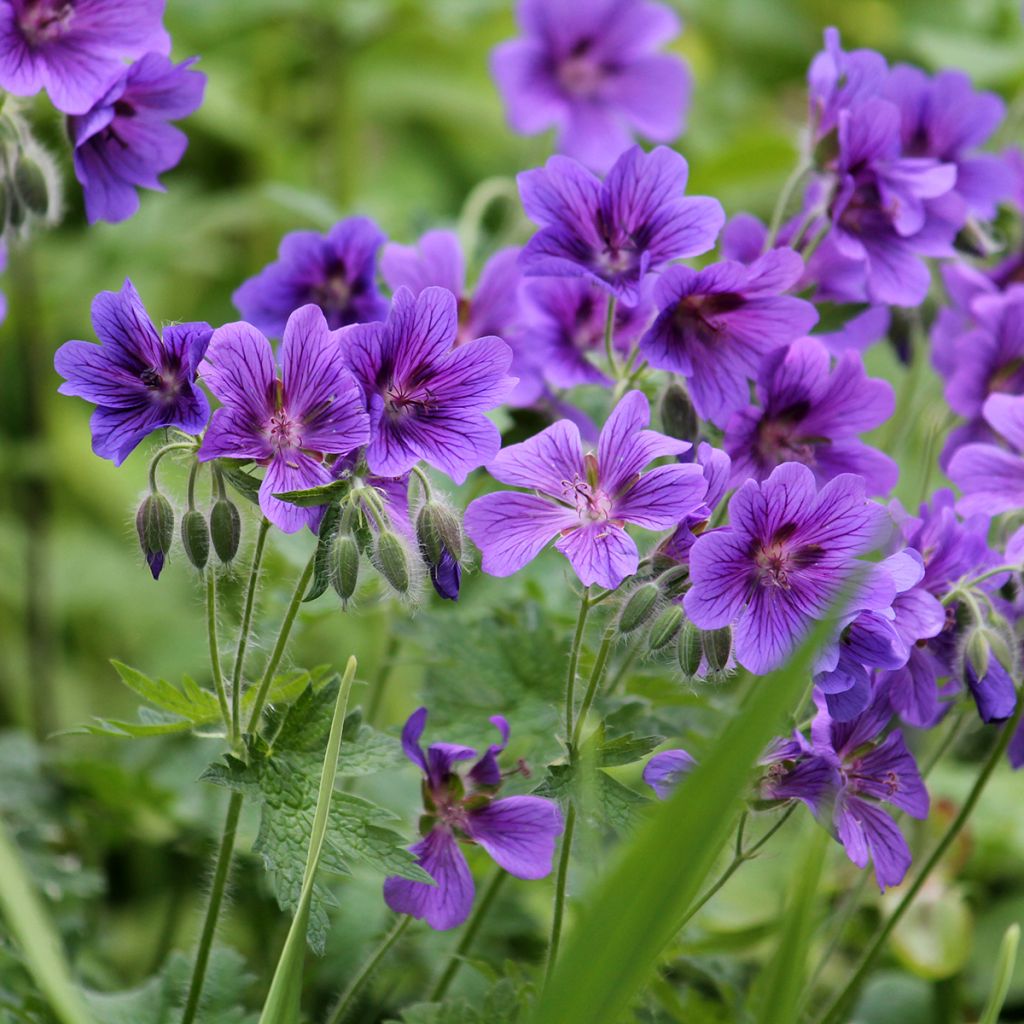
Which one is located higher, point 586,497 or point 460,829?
point 586,497

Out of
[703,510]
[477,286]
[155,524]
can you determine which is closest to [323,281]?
[477,286]

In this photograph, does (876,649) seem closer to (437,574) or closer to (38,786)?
(437,574)

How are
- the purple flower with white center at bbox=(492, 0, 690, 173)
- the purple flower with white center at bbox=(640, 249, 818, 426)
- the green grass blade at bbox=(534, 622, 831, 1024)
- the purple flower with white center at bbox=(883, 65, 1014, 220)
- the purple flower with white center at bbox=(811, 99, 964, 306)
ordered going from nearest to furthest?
the green grass blade at bbox=(534, 622, 831, 1024) < the purple flower with white center at bbox=(640, 249, 818, 426) < the purple flower with white center at bbox=(811, 99, 964, 306) < the purple flower with white center at bbox=(883, 65, 1014, 220) < the purple flower with white center at bbox=(492, 0, 690, 173)

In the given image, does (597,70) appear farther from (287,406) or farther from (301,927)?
(301,927)

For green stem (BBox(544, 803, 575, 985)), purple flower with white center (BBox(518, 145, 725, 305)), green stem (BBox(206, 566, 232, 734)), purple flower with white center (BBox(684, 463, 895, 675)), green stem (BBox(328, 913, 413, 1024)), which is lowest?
green stem (BBox(328, 913, 413, 1024))

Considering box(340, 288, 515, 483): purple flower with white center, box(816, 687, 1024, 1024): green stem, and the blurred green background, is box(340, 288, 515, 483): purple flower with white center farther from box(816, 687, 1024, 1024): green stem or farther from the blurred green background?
box(816, 687, 1024, 1024): green stem

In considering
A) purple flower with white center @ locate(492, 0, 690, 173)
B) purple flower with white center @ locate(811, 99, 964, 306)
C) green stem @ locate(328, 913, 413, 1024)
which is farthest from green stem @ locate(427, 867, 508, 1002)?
purple flower with white center @ locate(492, 0, 690, 173)
